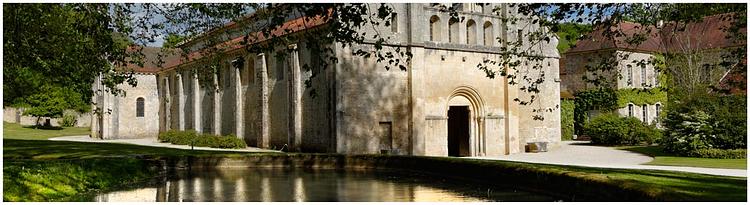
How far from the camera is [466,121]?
31.3m

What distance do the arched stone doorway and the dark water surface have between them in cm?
1237

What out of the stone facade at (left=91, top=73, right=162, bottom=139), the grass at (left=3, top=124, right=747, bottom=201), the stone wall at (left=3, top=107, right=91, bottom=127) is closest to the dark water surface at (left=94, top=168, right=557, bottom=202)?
the grass at (left=3, top=124, right=747, bottom=201)

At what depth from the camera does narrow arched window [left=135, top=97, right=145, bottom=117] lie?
49500 millimetres

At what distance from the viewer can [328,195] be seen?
1304cm

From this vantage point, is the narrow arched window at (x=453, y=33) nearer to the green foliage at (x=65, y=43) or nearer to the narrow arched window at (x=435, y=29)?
the narrow arched window at (x=435, y=29)

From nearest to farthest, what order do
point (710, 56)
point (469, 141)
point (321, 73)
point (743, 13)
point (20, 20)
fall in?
1. point (743, 13)
2. point (20, 20)
3. point (321, 73)
4. point (469, 141)
5. point (710, 56)

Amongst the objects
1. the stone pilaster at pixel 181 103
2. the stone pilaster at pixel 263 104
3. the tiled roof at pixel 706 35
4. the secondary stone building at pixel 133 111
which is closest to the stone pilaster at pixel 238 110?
the stone pilaster at pixel 263 104

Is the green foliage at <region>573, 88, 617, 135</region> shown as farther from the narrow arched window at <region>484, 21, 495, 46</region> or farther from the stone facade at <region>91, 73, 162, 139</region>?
the stone facade at <region>91, 73, 162, 139</region>

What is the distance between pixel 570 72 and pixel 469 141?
21911 mm

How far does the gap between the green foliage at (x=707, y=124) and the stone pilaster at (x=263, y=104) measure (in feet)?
61.3

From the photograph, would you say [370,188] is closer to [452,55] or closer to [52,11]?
[52,11]

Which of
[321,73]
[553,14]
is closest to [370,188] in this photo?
[553,14]

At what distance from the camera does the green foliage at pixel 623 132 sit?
36344 mm

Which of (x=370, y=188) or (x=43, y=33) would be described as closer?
(x=370, y=188)
